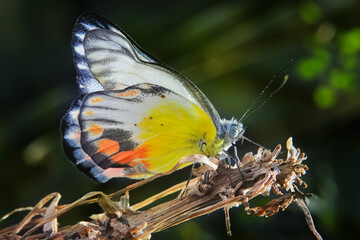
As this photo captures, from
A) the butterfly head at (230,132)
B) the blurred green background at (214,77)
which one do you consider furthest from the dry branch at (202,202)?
the blurred green background at (214,77)

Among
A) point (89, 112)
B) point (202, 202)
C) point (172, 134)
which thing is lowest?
point (202, 202)

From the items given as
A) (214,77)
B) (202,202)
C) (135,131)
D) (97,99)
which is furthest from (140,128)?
(214,77)

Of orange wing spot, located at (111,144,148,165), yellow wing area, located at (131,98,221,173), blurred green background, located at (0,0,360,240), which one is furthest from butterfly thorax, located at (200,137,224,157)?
blurred green background, located at (0,0,360,240)

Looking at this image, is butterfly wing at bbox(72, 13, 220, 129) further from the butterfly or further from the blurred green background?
the blurred green background

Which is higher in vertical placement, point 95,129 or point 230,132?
point 95,129

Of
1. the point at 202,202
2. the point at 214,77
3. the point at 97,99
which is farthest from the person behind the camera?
the point at 214,77

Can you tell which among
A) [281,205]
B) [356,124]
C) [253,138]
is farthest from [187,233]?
[281,205]

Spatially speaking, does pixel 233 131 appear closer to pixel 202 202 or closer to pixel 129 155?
pixel 129 155
